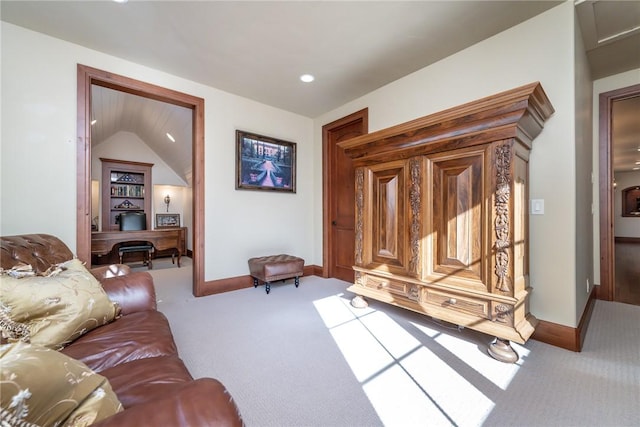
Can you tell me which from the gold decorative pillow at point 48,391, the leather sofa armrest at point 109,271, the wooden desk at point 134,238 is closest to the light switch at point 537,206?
the gold decorative pillow at point 48,391

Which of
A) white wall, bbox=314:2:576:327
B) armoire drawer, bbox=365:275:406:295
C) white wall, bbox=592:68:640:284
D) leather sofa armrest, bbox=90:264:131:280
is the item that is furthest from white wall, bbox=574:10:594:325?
leather sofa armrest, bbox=90:264:131:280

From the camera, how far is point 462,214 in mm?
2084

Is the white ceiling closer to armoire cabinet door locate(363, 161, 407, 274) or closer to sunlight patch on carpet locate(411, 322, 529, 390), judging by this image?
armoire cabinet door locate(363, 161, 407, 274)

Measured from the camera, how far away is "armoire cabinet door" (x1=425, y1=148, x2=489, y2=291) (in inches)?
78.2

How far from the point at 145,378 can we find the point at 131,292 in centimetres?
91

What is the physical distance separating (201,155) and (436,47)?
291cm

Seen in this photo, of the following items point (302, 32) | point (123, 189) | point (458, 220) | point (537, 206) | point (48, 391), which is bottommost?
point (48, 391)

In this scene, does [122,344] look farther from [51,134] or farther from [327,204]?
[327,204]

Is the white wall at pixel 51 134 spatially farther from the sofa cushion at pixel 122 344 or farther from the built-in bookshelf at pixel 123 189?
the built-in bookshelf at pixel 123 189

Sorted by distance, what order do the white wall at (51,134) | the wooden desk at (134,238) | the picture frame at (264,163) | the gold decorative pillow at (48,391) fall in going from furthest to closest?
the wooden desk at (134,238), the picture frame at (264,163), the white wall at (51,134), the gold decorative pillow at (48,391)

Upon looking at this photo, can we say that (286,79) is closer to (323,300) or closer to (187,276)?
(323,300)

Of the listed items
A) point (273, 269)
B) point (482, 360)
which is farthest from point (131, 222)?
point (482, 360)

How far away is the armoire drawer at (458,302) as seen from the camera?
1.95m

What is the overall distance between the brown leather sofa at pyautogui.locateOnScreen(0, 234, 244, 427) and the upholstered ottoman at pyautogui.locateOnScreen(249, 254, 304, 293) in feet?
5.19
